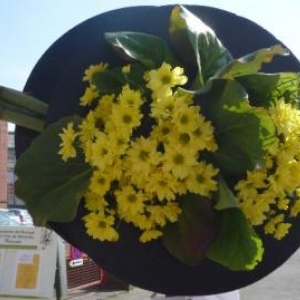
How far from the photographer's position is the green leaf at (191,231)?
44.4 inches

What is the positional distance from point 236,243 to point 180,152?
0.21 m

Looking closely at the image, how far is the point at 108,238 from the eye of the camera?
45.9 inches

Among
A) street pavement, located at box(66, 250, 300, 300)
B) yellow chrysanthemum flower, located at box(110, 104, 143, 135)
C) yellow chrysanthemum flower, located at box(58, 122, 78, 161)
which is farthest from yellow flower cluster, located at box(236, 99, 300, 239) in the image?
street pavement, located at box(66, 250, 300, 300)

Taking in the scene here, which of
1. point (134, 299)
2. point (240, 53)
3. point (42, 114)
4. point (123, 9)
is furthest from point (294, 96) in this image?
point (134, 299)

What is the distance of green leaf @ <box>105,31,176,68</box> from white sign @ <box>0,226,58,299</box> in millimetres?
3894

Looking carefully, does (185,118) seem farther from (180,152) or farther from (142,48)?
(142,48)

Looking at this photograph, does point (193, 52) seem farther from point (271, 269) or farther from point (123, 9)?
point (271, 269)

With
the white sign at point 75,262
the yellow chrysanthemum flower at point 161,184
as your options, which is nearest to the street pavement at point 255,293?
the white sign at point 75,262

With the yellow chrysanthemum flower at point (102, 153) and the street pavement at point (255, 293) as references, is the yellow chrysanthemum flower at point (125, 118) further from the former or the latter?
the street pavement at point (255, 293)

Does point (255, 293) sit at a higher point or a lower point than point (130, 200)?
lower

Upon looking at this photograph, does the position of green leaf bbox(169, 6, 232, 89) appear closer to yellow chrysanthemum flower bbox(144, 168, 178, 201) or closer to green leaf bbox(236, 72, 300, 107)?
green leaf bbox(236, 72, 300, 107)

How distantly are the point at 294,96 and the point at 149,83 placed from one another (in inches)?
12.7

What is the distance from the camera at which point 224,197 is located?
1087 mm

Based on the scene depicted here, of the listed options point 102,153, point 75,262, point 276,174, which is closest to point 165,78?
point 102,153
